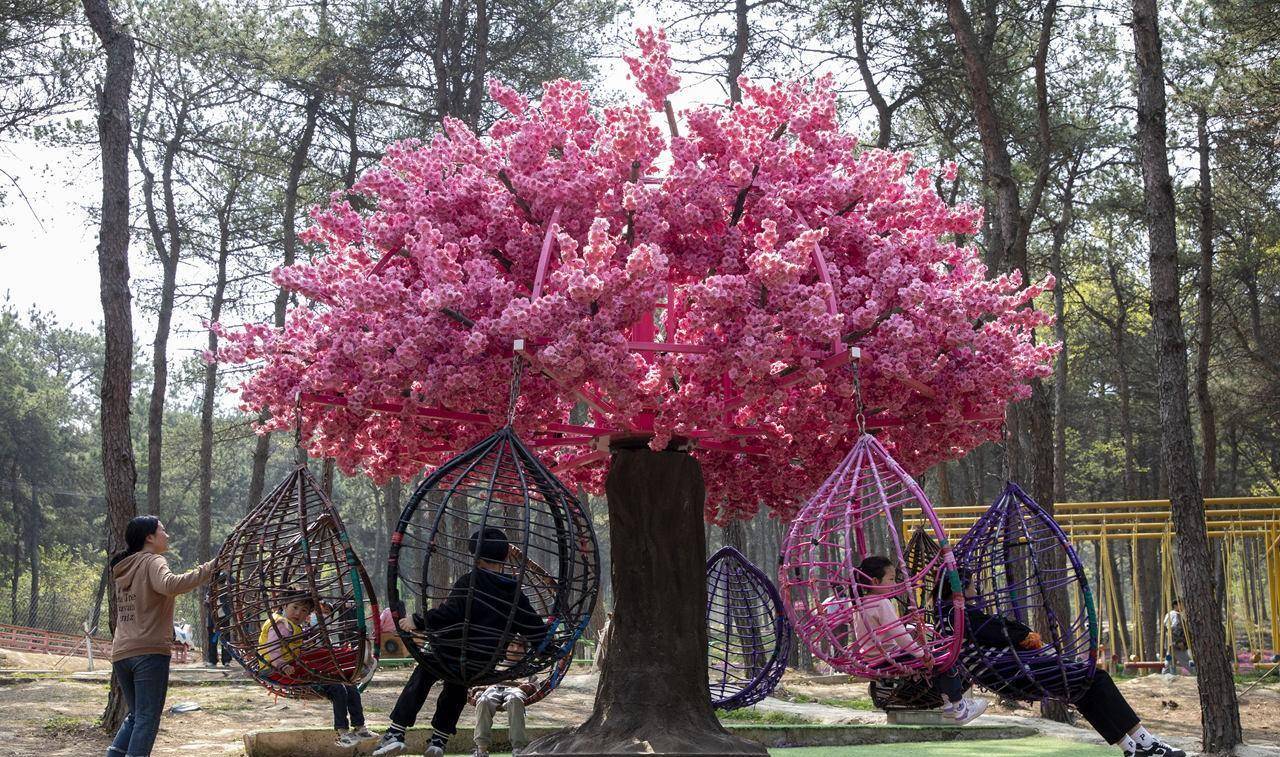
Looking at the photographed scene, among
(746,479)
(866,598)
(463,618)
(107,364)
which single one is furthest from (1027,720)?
(107,364)

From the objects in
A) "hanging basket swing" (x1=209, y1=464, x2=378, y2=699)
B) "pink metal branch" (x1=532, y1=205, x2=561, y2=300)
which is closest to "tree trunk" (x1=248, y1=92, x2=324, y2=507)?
"hanging basket swing" (x1=209, y1=464, x2=378, y2=699)

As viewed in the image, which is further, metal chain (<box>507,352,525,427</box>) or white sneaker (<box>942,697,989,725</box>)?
white sneaker (<box>942,697,989,725</box>)

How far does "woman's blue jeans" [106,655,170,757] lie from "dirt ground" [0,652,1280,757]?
10.1ft

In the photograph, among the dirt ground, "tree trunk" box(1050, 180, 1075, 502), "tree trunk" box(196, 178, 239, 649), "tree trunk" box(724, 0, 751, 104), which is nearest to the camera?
the dirt ground

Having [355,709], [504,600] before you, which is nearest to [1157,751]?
[504,600]

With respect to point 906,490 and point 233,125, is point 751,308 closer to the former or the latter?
point 906,490

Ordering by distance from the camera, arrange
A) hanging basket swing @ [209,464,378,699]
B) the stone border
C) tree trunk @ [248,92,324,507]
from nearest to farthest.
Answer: hanging basket swing @ [209,464,378,699] < the stone border < tree trunk @ [248,92,324,507]

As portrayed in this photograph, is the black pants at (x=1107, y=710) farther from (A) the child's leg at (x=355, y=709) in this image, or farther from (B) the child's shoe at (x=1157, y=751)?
(A) the child's leg at (x=355, y=709)

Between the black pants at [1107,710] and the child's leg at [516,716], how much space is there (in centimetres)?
342

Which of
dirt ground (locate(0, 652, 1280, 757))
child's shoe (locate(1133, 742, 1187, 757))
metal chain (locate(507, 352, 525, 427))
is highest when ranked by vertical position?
metal chain (locate(507, 352, 525, 427))

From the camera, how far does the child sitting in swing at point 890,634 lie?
19.3 ft

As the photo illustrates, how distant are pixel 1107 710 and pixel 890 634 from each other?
5.86ft

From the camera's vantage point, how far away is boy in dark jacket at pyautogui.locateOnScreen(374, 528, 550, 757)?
18.7 ft

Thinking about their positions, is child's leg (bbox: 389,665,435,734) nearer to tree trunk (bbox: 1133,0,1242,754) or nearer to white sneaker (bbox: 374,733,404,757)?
white sneaker (bbox: 374,733,404,757)
